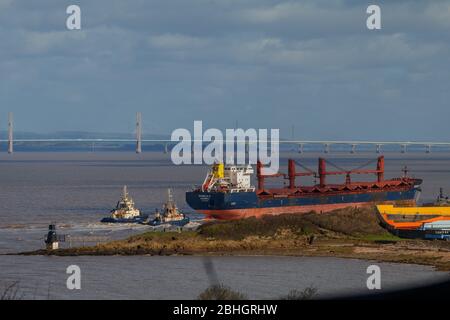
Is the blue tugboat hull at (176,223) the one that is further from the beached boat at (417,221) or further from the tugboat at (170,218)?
the beached boat at (417,221)

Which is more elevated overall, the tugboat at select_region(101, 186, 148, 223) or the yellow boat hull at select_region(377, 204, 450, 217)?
the yellow boat hull at select_region(377, 204, 450, 217)

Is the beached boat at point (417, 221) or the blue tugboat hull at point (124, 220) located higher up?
the beached boat at point (417, 221)

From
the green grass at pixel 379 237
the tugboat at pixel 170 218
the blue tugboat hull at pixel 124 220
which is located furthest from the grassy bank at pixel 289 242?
the blue tugboat hull at pixel 124 220

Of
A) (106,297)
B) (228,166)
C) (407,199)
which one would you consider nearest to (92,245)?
(106,297)

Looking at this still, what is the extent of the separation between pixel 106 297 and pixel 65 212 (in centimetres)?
3430

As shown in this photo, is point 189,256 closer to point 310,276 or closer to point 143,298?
point 310,276

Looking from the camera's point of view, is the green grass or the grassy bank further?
the green grass

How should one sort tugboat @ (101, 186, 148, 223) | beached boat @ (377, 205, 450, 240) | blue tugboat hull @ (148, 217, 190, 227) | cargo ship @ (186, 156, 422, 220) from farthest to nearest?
cargo ship @ (186, 156, 422, 220)
tugboat @ (101, 186, 148, 223)
blue tugboat hull @ (148, 217, 190, 227)
beached boat @ (377, 205, 450, 240)

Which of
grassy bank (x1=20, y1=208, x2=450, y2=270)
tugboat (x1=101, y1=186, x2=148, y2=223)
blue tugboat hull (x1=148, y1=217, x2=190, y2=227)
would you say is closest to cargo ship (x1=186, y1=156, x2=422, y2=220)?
tugboat (x1=101, y1=186, x2=148, y2=223)

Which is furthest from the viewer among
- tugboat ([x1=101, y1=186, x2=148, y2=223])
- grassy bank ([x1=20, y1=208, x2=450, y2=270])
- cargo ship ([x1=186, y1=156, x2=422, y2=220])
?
cargo ship ([x1=186, y1=156, x2=422, y2=220])

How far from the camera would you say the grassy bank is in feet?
145

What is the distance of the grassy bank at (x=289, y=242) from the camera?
4422 cm

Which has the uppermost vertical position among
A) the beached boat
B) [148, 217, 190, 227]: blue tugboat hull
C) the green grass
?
the beached boat

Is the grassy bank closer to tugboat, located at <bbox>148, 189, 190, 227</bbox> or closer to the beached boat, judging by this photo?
the beached boat
